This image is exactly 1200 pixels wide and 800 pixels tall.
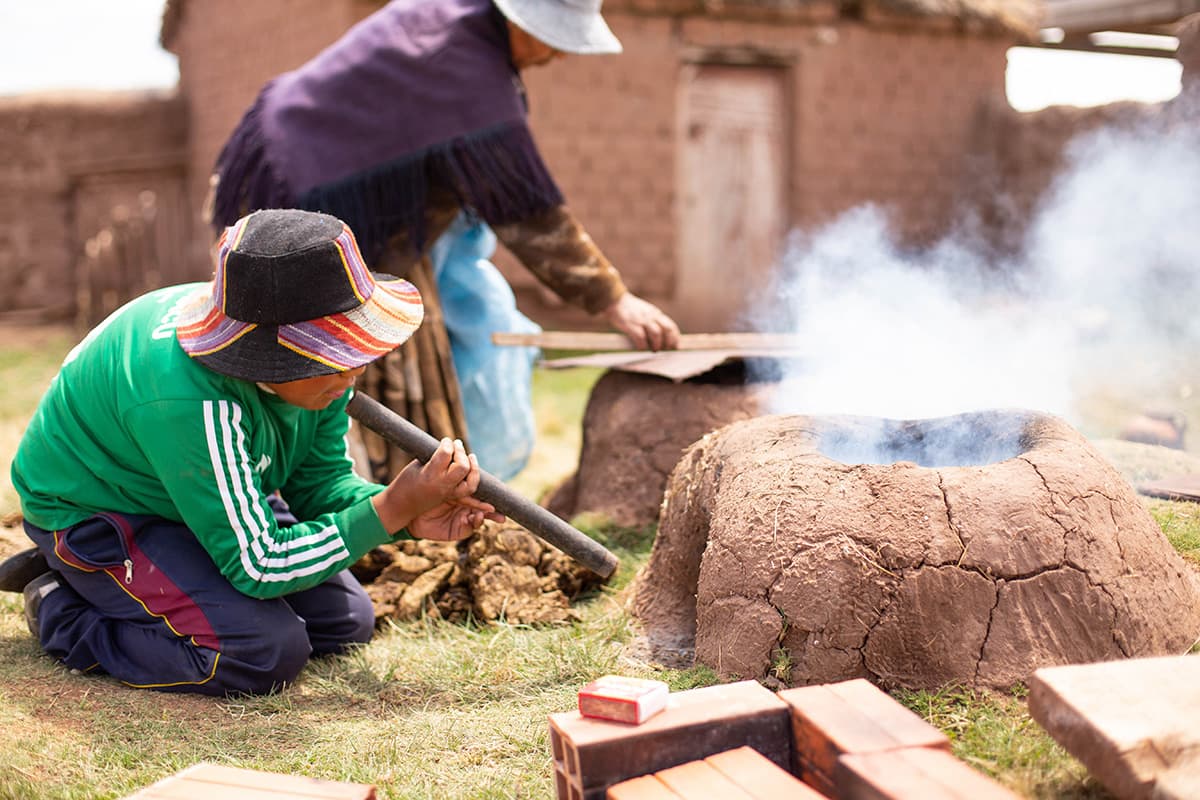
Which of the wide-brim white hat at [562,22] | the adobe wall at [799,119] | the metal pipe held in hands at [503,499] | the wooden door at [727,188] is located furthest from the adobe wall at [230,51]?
the metal pipe held in hands at [503,499]

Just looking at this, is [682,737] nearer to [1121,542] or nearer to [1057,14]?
[1121,542]

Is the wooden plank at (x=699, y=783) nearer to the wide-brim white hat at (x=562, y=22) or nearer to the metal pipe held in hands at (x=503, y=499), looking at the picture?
the metal pipe held in hands at (x=503, y=499)

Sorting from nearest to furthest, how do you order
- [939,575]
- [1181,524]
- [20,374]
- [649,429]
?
[939,575], [1181,524], [649,429], [20,374]

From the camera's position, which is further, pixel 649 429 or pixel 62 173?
pixel 62 173

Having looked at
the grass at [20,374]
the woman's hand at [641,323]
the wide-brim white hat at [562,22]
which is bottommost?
the grass at [20,374]

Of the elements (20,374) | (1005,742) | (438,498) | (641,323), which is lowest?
(20,374)

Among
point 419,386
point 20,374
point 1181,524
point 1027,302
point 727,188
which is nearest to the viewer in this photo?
point 1181,524

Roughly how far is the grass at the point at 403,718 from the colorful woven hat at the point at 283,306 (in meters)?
0.80

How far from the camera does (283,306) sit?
2.47m

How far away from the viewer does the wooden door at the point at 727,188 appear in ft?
30.9

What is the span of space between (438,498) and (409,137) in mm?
1483

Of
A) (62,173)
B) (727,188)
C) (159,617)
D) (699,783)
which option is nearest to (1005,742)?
(699,783)

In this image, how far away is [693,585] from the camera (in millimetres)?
3131

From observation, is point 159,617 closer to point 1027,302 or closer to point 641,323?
point 641,323
